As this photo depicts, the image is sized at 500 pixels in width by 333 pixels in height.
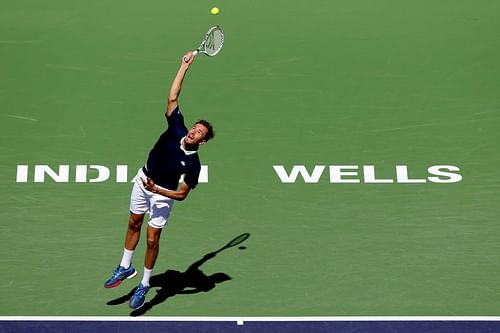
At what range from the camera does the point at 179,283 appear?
Answer: 646 inches

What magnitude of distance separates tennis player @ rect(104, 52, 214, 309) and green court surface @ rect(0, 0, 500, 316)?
2.76ft

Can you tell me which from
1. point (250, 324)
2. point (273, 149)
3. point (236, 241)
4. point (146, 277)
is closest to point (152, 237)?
point (146, 277)

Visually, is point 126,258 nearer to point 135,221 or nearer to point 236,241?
point 135,221

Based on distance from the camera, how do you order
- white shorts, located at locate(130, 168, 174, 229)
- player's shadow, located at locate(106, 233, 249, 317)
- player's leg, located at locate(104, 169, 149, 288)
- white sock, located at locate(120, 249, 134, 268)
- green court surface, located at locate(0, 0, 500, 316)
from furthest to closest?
green court surface, located at locate(0, 0, 500, 316), player's shadow, located at locate(106, 233, 249, 317), white sock, located at locate(120, 249, 134, 268), player's leg, located at locate(104, 169, 149, 288), white shorts, located at locate(130, 168, 174, 229)

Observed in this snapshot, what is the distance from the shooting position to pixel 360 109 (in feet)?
66.1

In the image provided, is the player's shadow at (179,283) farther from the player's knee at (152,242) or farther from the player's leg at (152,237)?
the player's knee at (152,242)

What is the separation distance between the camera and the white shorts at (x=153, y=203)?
15.5 metres

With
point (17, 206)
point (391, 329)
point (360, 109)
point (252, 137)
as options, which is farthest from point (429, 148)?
point (17, 206)

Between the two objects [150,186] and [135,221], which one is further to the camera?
[135,221]

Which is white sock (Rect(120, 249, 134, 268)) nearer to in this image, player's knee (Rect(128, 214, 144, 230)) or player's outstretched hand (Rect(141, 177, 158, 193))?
player's knee (Rect(128, 214, 144, 230))

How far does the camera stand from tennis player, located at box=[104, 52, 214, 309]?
601 inches

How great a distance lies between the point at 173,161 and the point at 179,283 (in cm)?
193

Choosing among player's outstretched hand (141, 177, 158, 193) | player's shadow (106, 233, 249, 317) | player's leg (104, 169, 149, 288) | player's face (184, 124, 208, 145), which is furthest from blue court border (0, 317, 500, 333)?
player's face (184, 124, 208, 145)

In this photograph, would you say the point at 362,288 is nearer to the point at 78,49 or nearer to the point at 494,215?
the point at 494,215
